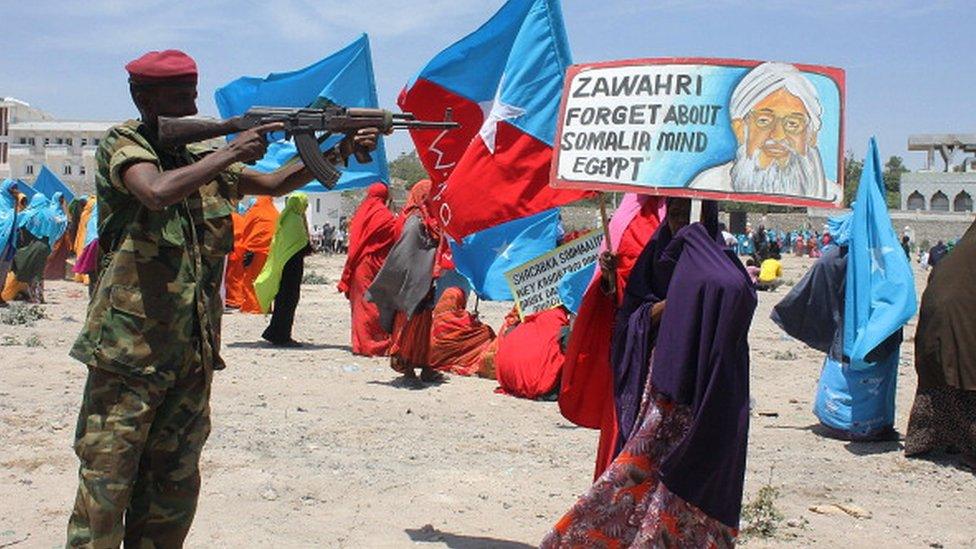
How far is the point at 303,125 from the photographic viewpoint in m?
3.72

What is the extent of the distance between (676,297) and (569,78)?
1044 millimetres

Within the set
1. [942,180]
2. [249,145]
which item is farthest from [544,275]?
[942,180]

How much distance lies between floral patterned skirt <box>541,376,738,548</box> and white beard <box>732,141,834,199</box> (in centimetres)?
85

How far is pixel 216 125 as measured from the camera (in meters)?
3.52

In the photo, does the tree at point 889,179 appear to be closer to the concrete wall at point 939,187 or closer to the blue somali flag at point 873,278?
the concrete wall at point 939,187

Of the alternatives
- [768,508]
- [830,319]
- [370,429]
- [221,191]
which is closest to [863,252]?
[830,319]

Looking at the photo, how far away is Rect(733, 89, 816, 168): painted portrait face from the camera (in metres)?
3.90

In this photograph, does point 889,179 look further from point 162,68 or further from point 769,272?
point 162,68

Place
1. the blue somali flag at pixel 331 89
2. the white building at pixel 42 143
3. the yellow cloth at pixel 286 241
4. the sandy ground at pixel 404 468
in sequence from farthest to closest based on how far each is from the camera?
the white building at pixel 42 143 < the yellow cloth at pixel 286 241 < the blue somali flag at pixel 331 89 < the sandy ground at pixel 404 468

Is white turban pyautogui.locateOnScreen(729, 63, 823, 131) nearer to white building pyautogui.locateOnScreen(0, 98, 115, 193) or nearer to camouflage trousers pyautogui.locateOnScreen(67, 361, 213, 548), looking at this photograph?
camouflage trousers pyautogui.locateOnScreen(67, 361, 213, 548)

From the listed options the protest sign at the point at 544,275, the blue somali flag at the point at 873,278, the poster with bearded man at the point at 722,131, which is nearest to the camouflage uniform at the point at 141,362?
the poster with bearded man at the point at 722,131

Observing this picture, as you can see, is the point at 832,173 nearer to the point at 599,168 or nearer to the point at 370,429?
the point at 599,168

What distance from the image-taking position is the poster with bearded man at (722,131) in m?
3.88

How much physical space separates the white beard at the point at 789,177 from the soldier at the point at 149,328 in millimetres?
1658
